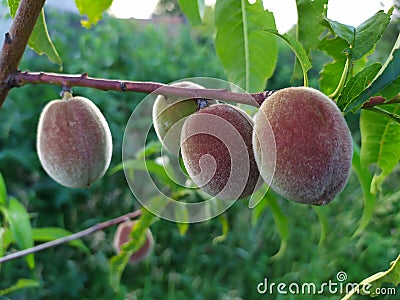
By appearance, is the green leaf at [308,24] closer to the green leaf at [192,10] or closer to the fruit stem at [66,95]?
the green leaf at [192,10]

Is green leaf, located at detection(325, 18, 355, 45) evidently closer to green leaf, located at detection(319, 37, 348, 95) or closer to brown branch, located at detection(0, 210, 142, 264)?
green leaf, located at detection(319, 37, 348, 95)

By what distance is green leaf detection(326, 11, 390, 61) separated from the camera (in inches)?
22.4

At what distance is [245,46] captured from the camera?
2.86ft

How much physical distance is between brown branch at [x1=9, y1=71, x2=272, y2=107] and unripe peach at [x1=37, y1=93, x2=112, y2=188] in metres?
0.10

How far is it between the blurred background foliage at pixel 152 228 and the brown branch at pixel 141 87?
4.60ft

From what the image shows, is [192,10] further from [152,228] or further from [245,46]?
[152,228]

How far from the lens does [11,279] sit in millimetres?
2301

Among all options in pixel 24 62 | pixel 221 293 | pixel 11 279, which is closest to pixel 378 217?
pixel 221 293

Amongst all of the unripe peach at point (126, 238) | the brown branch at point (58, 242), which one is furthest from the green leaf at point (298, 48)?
the unripe peach at point (126, 238)

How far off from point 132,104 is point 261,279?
1.31 metres

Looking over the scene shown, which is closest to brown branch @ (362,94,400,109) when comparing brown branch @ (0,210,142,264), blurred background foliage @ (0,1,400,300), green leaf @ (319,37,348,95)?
green leaf @ (319,37,348,95)

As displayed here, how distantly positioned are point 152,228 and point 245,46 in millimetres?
1803

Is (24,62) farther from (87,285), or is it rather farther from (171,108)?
(171,108)

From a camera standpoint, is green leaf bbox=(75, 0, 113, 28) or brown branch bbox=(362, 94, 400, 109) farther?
green leaf bbox=(75, 0, 113, 28)
